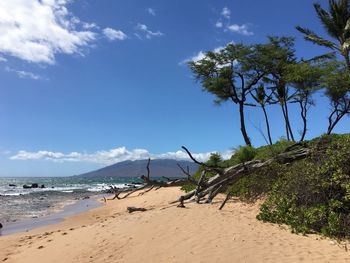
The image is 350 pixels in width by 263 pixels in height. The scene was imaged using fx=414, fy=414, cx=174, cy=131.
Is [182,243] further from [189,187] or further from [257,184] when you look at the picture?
[189,187]

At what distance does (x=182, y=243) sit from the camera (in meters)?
8.76

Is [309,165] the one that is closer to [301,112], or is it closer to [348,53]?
[348,53]

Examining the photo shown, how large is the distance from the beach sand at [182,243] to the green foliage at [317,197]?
0.44 m

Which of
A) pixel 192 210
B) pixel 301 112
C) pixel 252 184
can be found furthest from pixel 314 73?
pixel 192 210

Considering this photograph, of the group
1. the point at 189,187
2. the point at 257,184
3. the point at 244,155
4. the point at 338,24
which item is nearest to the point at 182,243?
the point at 257,184

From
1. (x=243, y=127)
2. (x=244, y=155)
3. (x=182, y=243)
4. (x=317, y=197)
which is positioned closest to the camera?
(x=182, y=243)

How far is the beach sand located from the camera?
794 cm

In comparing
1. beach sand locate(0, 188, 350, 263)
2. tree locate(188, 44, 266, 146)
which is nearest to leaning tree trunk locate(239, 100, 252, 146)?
tree locate(188, 44, 266, 146)

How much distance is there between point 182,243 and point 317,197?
4322 mm

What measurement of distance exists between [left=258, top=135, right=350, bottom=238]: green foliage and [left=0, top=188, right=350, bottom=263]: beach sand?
1.43 ft

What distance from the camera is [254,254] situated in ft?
25.8

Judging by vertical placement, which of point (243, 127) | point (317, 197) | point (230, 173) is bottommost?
point (317, 197)

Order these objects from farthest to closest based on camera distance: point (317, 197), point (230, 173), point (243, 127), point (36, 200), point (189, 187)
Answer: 1. point (36, 200)
2. point (243, 127)
3. point (189, 187)
4. point (230, 173)
5. point (317, 197)

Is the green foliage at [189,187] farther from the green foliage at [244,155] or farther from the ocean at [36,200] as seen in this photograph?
the ocean at [36,200]
